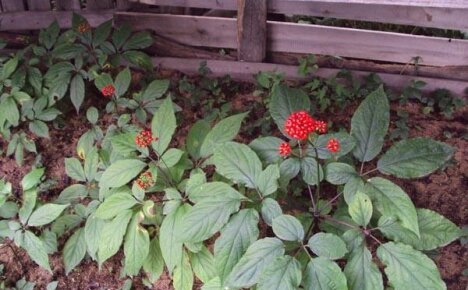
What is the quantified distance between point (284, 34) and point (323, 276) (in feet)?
6.21

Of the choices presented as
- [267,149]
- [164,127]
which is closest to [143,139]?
[164,127]

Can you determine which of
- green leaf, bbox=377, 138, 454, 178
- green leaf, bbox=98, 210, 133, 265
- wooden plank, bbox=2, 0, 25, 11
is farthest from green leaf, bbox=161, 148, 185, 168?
wooden plank, bbox=2, 0, 25, 11

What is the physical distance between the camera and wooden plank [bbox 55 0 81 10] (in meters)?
3.19

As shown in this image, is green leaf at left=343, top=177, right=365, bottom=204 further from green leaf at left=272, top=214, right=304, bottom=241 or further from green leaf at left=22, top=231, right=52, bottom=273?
green leaf at left=22, top=231, right=52, bottom=273

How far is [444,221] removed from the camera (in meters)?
1.78

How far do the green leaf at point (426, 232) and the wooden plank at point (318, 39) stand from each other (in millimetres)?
1479

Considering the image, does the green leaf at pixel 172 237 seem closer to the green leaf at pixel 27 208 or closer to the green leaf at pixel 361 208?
the green leaf at pixel 361 208

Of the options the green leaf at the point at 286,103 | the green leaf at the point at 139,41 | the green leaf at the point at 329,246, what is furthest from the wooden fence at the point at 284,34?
the green leaf at the point at 329,246

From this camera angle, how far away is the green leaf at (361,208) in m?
1.68

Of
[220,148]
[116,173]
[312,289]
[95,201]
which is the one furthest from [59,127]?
[312,289]

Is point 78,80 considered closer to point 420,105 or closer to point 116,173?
point 116,173

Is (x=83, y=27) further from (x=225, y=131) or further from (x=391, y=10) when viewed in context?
(x=391, y=10)

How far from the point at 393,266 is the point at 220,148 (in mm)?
806

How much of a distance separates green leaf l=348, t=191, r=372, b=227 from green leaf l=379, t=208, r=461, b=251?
0.09 meters
